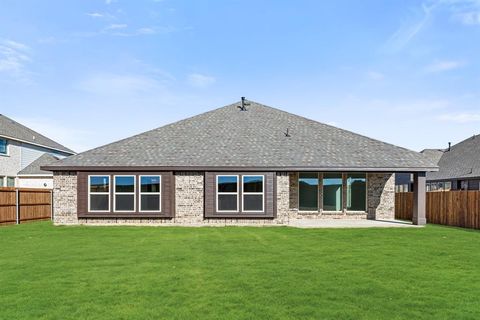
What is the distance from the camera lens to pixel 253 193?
18016 mm

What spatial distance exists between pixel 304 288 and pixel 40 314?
4386mm

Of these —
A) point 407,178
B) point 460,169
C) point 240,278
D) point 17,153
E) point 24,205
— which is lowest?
point 240,278

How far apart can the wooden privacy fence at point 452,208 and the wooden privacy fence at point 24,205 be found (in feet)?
73.0

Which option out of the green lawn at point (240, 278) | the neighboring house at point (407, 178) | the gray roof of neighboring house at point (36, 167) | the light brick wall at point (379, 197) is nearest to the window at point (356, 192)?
the light brick wall at point (379, 197)

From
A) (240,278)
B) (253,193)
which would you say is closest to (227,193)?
(253,193)

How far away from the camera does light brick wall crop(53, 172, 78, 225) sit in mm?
18219

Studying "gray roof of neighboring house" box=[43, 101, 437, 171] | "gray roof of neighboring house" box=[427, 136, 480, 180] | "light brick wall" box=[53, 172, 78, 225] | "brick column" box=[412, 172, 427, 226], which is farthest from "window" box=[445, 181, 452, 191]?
"light brick wall" box=[53, 172, 78, 225]

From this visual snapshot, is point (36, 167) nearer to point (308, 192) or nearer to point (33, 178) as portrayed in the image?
point (33, 178)

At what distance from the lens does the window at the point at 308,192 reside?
2100 centimetres

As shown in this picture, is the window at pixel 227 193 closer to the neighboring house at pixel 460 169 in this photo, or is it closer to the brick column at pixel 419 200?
the brick column at pixel 419 200

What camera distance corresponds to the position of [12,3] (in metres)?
15.3

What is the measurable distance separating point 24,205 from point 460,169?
106 ft

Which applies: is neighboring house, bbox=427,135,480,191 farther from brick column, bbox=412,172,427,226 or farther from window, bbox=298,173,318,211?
window, bbox=298,173,318,211

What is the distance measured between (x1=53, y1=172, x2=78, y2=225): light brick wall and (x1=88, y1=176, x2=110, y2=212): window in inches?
35.0
